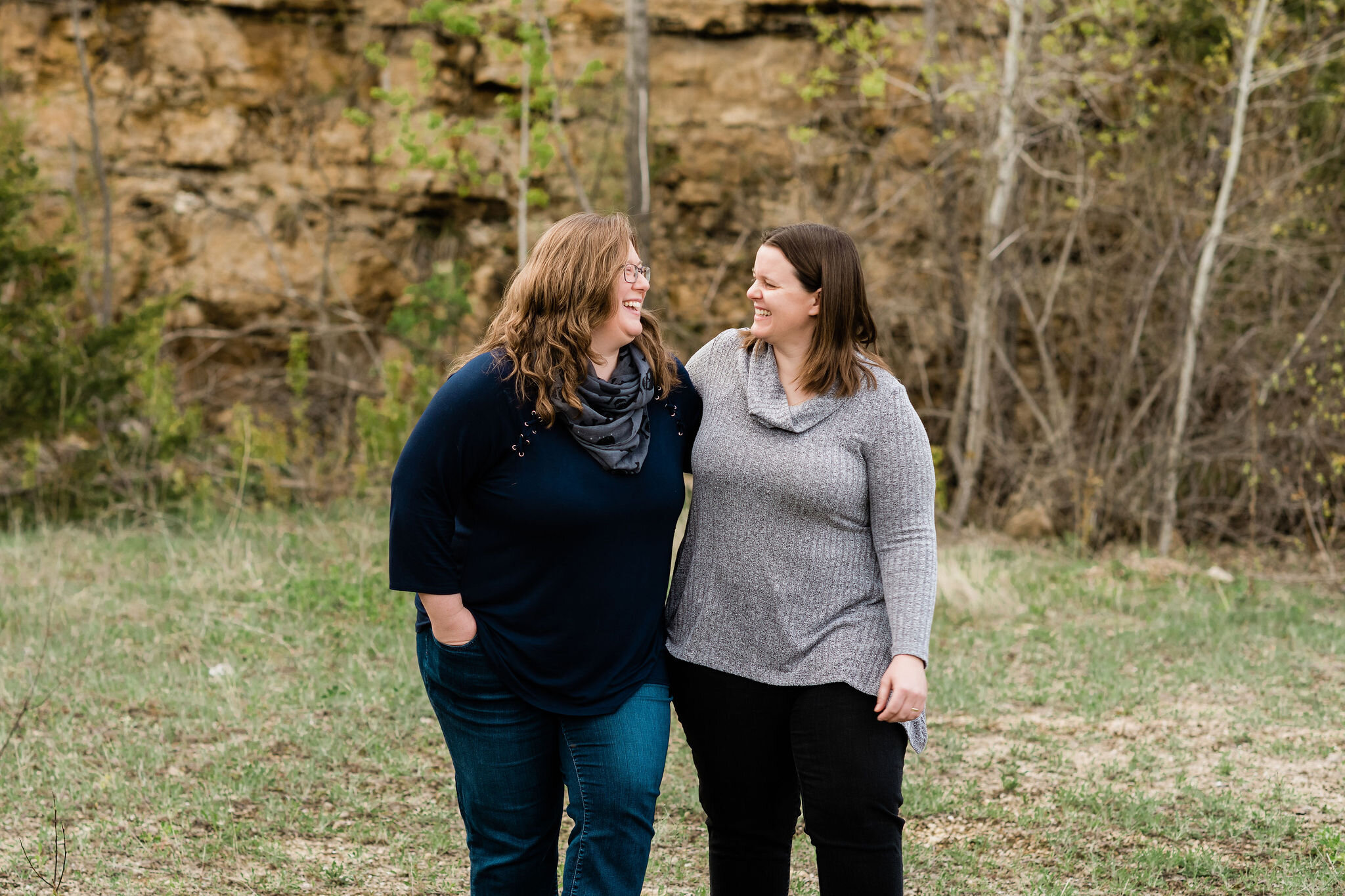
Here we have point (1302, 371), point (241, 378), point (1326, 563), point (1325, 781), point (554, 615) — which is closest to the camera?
point (554, 615)

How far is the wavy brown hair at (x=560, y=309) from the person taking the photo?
248 cm

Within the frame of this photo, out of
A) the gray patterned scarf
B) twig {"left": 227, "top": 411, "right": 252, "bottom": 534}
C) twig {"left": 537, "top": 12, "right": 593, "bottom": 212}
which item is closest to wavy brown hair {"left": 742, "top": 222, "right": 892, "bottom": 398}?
the gray patterned scarf

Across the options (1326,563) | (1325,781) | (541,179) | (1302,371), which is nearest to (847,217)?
(541,179)

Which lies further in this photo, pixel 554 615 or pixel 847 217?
pixel 847 217

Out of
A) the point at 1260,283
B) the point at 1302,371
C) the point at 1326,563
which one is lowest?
the point at 1326,563

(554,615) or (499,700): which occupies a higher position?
(554,615)

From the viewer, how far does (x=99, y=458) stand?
9070 mm

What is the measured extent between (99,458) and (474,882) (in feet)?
24.7

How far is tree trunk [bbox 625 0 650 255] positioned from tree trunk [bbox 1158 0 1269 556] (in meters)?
4.42

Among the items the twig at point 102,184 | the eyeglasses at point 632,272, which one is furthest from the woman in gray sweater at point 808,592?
the twig at point 102,184

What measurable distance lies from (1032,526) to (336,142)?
8.04m

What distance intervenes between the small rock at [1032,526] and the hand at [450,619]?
8.12m

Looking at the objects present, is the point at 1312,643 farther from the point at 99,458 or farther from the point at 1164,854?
the point at 99,458

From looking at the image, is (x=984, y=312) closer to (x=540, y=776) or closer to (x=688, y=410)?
(x=688, y=410)
